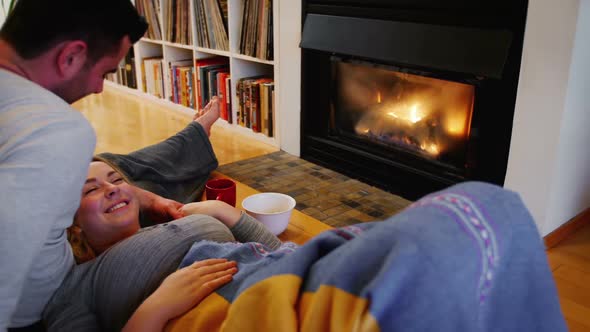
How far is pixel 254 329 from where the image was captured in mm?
690

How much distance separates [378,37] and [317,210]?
0.73 metres

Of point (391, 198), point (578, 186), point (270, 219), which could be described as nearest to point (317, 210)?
point (391, 198)

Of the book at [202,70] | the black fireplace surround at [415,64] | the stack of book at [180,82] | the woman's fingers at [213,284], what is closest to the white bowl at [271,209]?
the woman's fingers at [213,284]

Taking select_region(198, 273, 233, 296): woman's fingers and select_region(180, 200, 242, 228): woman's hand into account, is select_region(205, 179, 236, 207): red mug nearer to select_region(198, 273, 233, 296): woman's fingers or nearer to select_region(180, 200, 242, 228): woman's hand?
select_region(180, 200, 242, 228): woman's hand

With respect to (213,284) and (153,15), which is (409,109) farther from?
(153,15)

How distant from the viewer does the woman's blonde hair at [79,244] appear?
1116mm

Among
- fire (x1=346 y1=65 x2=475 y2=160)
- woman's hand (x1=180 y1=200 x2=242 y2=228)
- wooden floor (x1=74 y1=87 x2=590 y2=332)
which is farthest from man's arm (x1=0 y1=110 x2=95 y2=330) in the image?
fire (x1=346 y1=65 x2=475 y2=160)

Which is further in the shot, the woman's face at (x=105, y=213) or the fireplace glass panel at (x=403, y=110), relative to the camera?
the fireplace glass panel at (x=403, y=110)

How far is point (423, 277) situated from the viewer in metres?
0.55

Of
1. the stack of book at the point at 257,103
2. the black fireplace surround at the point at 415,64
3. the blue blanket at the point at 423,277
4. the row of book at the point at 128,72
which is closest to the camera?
the blue blanket at the point at 423,277

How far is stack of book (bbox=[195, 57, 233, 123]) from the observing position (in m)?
3.10

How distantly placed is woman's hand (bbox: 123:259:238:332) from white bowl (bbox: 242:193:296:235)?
15.8 inches

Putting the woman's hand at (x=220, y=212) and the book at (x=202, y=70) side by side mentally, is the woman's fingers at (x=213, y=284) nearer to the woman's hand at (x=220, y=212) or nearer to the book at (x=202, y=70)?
the woman's hand at (x=220, y=212)

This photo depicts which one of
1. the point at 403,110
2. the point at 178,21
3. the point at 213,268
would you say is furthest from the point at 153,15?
the point at 213,268
